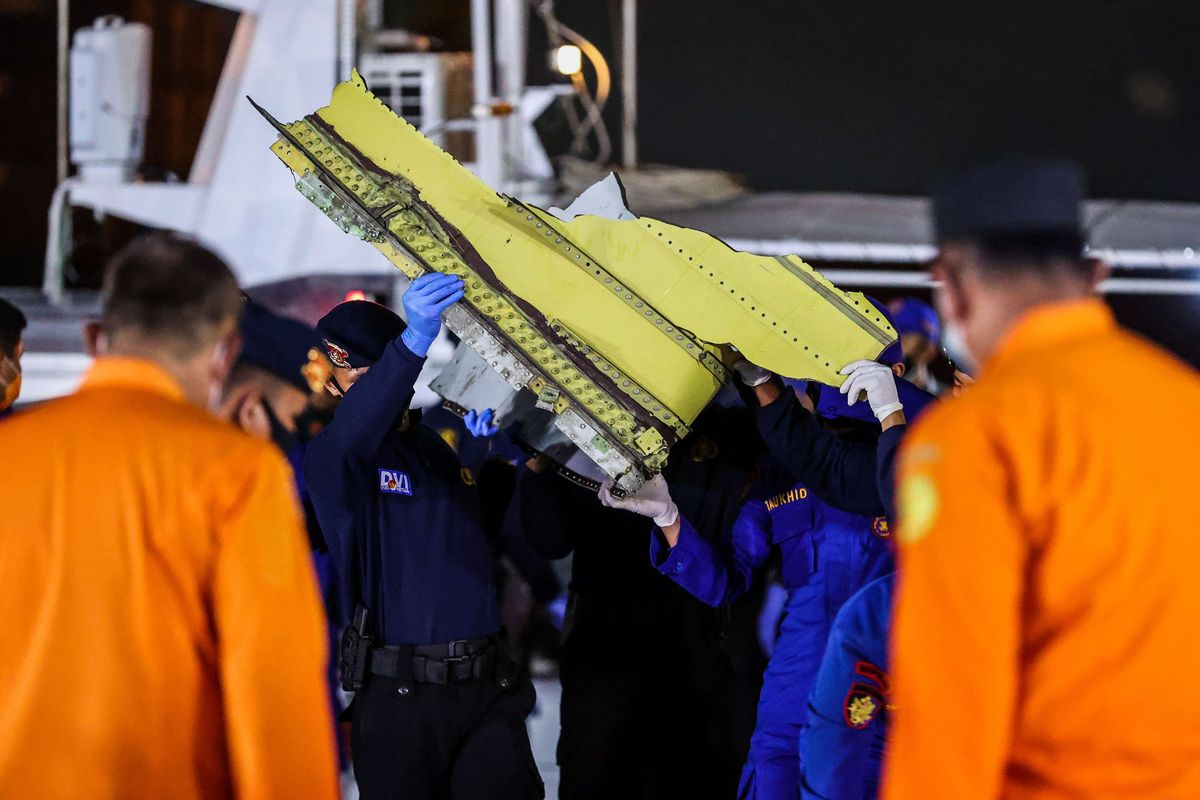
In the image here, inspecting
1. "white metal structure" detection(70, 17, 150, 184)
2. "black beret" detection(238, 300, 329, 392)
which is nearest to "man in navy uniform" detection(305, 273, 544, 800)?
"black beret" detection(238, 300, 329, 392)

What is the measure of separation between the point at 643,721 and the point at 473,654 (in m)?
0.88

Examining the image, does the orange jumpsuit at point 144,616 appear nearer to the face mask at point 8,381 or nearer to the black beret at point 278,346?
the face mask at point 8,381

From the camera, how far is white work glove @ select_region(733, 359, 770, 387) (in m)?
3.38

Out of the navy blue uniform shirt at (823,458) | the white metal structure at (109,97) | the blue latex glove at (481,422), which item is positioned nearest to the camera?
the navy blue uniform shirt at (823,458)

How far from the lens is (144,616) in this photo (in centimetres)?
190

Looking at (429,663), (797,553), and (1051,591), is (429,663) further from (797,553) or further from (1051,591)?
(1051,591)

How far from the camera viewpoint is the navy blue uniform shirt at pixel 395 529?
3275mm

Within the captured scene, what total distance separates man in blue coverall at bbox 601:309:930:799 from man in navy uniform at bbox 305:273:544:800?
1.68 ft

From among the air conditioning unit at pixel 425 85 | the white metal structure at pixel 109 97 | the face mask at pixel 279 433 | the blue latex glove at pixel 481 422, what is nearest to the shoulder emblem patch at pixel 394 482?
the blue latex glove at pixel 481 422

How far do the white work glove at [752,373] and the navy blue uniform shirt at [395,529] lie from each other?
2.82 ft

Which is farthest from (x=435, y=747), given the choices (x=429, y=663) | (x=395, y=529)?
(x=395, y=529)

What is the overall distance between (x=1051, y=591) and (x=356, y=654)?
2.21 m

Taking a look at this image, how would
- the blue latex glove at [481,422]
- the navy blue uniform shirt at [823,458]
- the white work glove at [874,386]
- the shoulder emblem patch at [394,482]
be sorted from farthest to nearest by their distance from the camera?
the blue latex glove at [481,422]
the shoulder emblem patch at [394,482]
the navy blue uniform shirt at [823,458]
the white work glove at [874,386]

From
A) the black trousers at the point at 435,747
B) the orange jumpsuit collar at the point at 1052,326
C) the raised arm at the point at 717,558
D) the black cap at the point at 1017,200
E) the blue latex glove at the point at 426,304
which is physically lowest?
the black trousers at the point at 435,747
